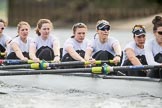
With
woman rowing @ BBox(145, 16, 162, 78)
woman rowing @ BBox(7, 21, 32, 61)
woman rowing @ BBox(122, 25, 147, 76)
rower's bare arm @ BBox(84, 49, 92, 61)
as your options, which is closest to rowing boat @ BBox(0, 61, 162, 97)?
woman rowing @ BBox(145, 16, 162, 78)

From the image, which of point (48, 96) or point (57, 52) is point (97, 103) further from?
point (57, 52)

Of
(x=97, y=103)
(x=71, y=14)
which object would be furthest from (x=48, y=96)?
(x=71, y=14)

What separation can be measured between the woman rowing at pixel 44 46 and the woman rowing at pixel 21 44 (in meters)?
0.24

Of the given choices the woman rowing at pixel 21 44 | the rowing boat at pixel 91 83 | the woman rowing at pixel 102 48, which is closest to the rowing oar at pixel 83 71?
the rowing boat at pixel 91 83

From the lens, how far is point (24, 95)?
1015cm

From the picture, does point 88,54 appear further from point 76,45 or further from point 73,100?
point 73,100

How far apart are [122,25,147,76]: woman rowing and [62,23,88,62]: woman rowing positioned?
4.19 ft

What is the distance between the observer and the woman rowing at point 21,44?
39.9ft

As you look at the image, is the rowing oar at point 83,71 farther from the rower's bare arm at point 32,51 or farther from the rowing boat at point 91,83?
the rower's bare arm at point 32,51

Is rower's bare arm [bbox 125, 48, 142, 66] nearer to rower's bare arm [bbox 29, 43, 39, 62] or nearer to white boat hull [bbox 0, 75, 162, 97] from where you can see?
white boat hull [bbox 0, 75, 162, 97]

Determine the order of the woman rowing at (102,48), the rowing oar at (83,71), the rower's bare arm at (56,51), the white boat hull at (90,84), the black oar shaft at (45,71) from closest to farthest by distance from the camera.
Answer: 1. the white boat hull at (90,84)
2. the rowing oar at (83,71)
3. the black oar shaft at (45,71)
4. the woman rowing at (102,48)
5. the rower's bare arm at (56,51)

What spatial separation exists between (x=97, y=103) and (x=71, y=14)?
45.2 m

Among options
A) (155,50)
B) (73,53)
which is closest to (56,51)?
(73,53)

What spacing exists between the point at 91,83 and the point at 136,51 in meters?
1.11
